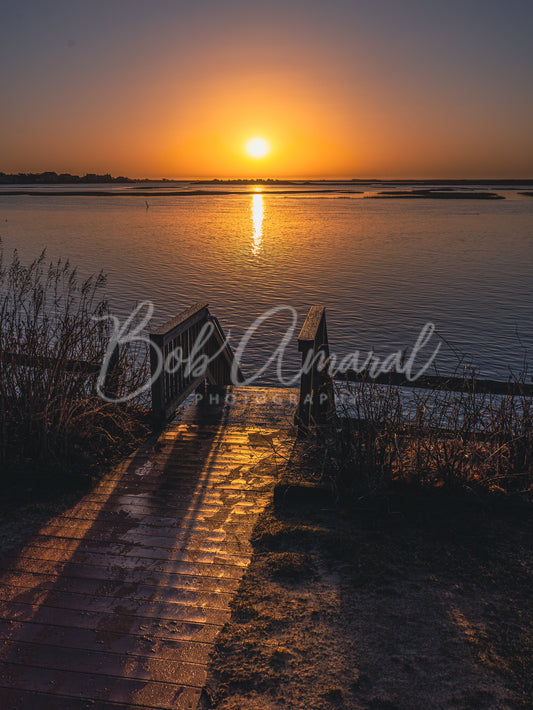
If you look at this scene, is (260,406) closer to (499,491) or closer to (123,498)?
(123,498)

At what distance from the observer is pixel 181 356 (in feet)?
19.9

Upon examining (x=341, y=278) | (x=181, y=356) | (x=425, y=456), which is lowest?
(x=425, y=456)

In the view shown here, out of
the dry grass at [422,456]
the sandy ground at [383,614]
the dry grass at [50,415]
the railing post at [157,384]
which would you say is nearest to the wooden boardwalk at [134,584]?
the sandy ground at [383,614]

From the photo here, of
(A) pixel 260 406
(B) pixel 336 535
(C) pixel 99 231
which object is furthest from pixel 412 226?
(B) pixel 336 535

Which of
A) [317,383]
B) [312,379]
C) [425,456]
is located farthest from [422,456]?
[317,383]

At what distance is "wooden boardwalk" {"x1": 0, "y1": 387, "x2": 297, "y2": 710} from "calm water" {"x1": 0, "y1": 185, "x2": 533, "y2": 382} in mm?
6319

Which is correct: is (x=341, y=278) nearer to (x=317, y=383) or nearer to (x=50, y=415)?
(x=317, y=383)

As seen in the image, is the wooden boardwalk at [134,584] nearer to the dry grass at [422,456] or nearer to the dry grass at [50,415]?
the dry grass at [50,415]

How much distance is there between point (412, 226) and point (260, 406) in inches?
1708

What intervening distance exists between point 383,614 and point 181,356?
3765 millimetres

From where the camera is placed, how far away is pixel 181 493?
173 inches

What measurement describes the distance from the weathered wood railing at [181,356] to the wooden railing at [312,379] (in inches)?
55.4

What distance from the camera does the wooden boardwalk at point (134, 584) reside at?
2.55 m

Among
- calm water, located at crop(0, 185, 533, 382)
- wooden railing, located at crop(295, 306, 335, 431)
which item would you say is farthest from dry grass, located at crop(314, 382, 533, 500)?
calm water, located at crop(0, 185, 533, 382)
